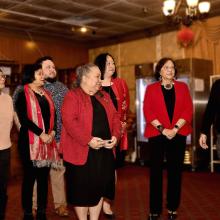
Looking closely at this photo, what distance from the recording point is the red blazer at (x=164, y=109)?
347 centimetres

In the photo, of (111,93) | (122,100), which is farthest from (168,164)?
(111,93)

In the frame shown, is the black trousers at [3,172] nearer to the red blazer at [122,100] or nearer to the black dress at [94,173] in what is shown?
the black dress at [94,173]

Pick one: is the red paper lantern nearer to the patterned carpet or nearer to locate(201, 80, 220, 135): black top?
the patterned carpet

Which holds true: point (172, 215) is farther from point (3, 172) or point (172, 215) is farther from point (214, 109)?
point (3, 172)

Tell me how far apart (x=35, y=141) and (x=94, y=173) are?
2.91 ft

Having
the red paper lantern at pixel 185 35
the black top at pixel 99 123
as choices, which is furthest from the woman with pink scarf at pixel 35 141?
the red paper lantern at pixel 185 35

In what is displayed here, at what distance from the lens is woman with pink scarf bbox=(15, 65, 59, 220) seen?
3.33 m

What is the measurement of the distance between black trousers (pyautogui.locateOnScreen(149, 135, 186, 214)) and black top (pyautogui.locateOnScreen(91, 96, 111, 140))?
2.83ft

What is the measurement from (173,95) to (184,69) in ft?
12.0

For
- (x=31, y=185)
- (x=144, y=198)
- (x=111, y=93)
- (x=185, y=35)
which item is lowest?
(x=144, y=198)

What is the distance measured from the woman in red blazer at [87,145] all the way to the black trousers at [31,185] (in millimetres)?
721

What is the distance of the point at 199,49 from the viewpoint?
781 cm

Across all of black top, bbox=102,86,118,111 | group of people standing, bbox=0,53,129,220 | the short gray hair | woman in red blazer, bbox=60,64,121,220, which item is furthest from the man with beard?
woman in red blazer, bbox=60,64,121,220

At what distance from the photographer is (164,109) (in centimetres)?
347
